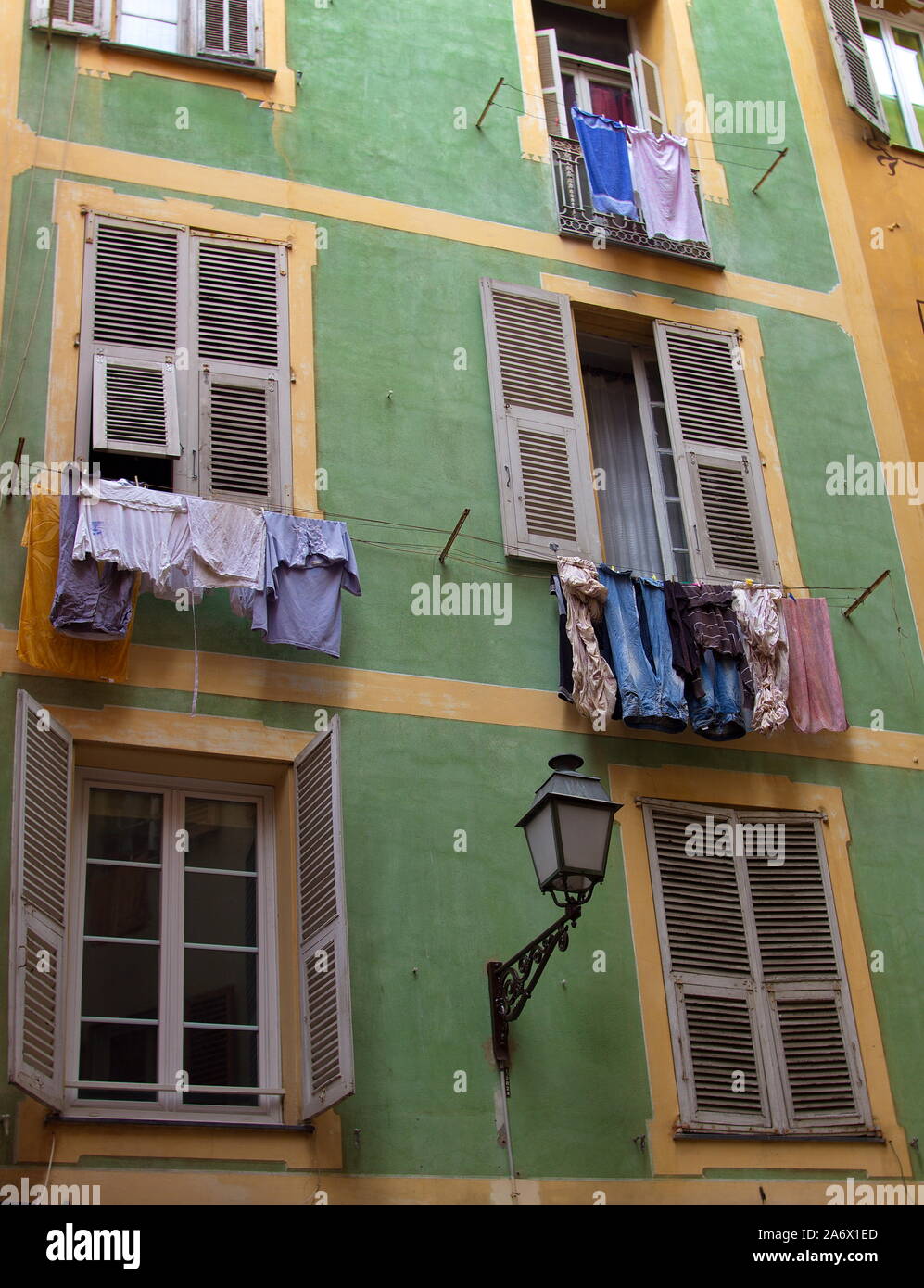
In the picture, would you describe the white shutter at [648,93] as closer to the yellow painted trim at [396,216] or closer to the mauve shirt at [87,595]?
the yellow painted trim at [396,216]

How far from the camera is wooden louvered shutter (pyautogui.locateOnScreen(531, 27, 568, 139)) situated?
12305 mm

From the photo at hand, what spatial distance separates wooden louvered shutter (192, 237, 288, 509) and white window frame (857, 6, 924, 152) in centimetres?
622

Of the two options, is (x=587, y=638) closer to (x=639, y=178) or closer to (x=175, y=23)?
(x=639, y=178)

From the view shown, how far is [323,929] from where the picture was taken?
8.31 m

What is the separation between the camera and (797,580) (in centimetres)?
1095

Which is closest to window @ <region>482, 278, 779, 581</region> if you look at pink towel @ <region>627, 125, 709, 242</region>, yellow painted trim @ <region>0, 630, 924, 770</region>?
pink towel @ <region>627, 125, 709, 242</region>

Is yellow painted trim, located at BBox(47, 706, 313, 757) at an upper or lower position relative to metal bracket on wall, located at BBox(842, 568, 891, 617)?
lower

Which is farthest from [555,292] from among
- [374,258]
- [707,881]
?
[707,881]

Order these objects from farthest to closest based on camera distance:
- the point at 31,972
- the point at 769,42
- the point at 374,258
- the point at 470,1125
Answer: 1. the point at 769,42
2. the point at 374,258
3. the point at 470,1125
4. the point at 31,972

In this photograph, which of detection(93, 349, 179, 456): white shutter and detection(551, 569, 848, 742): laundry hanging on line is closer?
detection(93, 349, 179, 456): white shutter

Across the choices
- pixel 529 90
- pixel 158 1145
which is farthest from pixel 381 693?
pixel 529 90

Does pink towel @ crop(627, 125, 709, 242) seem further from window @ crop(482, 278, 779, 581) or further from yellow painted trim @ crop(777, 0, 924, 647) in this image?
yellow painted trim @ crop(777, 0, 924, 647)
